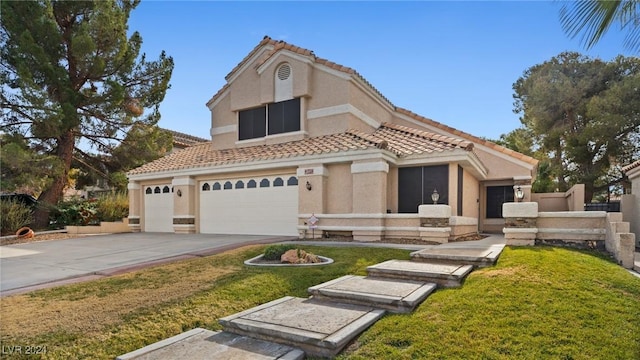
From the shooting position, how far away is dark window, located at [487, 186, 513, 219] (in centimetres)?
1769

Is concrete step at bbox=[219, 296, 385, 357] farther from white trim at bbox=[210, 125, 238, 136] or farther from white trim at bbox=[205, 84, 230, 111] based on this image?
white trim at bbox=[205, 84, 230, 111]

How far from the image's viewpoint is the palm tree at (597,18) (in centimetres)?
403

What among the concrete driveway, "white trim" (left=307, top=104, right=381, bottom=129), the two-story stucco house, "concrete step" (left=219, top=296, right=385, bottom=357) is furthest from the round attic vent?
"concrete step" (left=219, top=296, right=385, bottom=357)

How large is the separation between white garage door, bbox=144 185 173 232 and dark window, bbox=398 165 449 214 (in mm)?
11934

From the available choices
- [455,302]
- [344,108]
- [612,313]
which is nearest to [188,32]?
[344,108]

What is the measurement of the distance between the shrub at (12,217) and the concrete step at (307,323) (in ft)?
60.5

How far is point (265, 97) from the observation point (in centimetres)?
1681

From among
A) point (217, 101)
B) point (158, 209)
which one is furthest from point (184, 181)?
point (217, 101)

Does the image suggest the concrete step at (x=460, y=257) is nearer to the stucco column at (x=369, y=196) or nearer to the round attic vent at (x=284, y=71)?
the stucco column at (x=369, y=196)

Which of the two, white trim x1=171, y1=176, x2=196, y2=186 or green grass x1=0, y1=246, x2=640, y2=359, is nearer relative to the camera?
green grass x1=0, y1=246, x2=640, y2=359

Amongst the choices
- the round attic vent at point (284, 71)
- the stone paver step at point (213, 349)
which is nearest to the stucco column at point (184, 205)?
the round attic vent at point (284, 71)

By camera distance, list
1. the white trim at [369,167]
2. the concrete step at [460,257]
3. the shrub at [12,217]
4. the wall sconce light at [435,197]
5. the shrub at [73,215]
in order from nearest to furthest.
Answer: the concrete step at [460,257]
the wall sconce light at [435,197]
the white trim at [369,167]
the shrub at [12,217]
the shrub at [73,215]

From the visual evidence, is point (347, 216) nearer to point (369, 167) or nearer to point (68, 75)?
point (369, 167)

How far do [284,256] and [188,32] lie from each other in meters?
8.46
